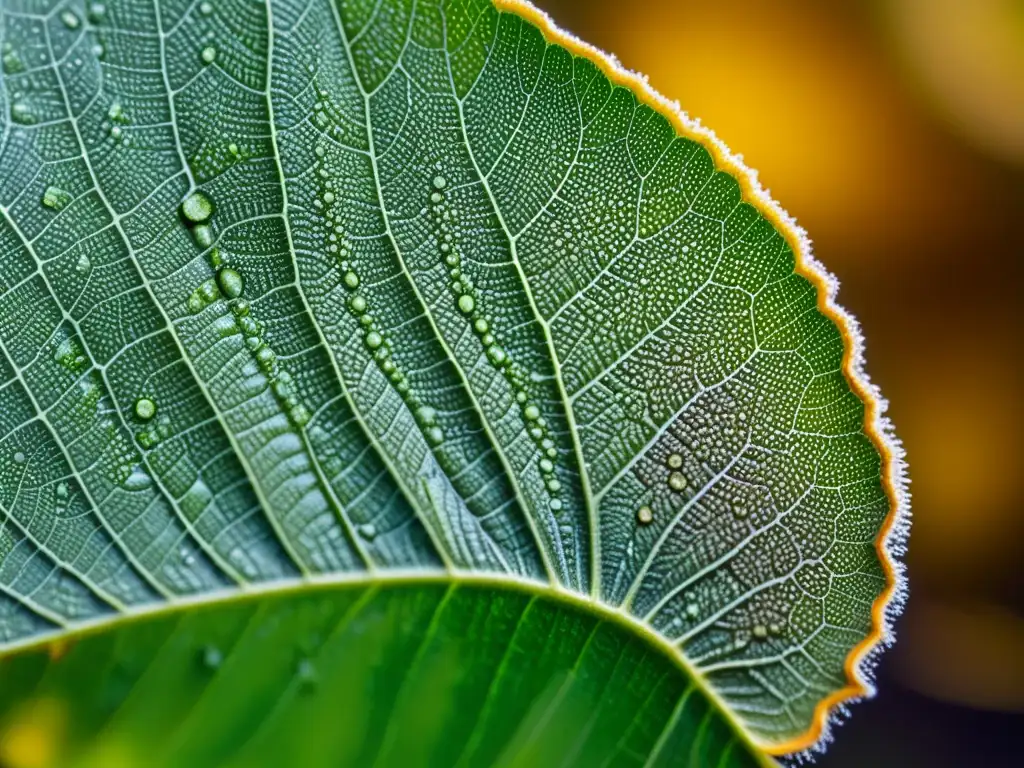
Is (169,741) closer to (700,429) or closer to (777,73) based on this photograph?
(700,429)

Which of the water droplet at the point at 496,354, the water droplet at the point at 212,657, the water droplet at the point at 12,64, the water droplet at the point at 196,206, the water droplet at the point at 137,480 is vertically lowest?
the water droplet at the point at 212,657

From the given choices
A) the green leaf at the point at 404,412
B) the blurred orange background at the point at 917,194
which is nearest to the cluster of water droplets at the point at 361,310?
the green leaf at the point at 404,412

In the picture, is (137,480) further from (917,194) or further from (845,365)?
(917,194)

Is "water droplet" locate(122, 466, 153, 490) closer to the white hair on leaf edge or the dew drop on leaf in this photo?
the dew drop on leaf

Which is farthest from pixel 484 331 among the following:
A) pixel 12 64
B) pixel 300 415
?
pixel 12 64

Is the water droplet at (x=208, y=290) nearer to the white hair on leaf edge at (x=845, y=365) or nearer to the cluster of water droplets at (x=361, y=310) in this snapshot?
the cluster of water droplets at (x=361, y=310)

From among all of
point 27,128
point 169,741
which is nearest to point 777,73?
point 27,128
